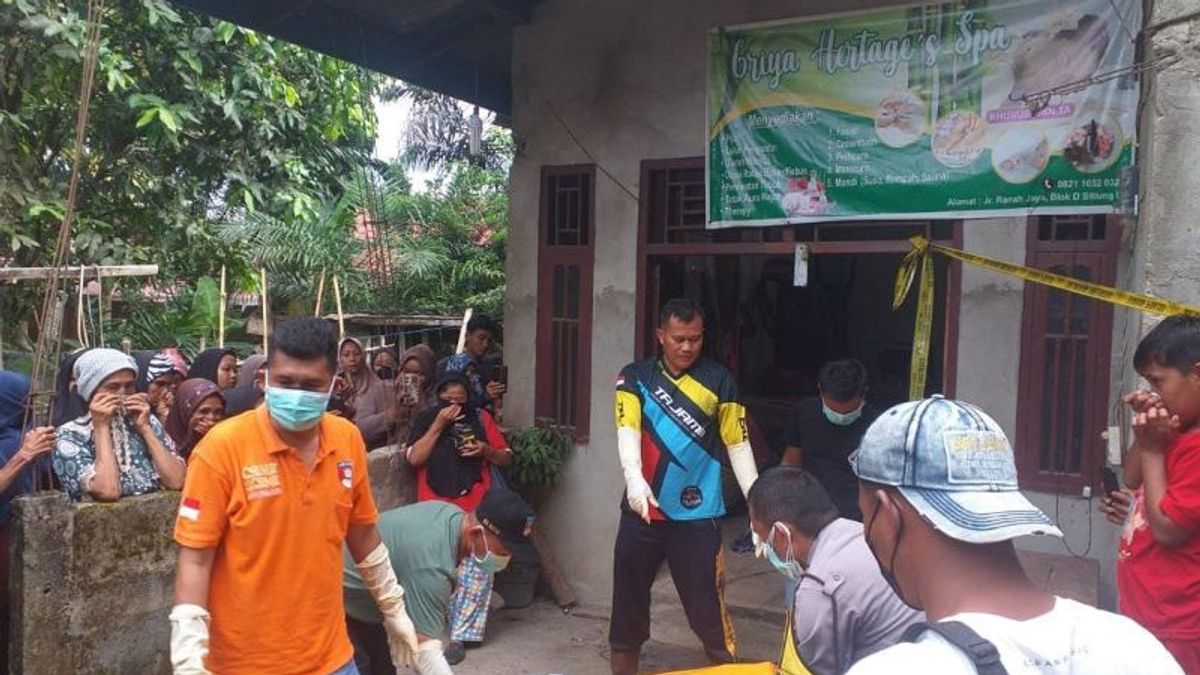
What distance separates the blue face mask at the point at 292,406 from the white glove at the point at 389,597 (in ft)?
1.75

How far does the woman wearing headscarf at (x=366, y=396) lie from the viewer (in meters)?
6.01

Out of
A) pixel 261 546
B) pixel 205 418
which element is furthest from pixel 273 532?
pixel 205 418

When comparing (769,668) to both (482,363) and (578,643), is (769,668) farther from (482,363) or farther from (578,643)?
(482,363)

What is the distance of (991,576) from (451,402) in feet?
14.1

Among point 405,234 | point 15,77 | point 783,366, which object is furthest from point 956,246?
point 405,234

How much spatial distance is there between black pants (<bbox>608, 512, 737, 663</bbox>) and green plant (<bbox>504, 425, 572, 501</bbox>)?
142 cm

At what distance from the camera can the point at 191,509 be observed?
2.56m

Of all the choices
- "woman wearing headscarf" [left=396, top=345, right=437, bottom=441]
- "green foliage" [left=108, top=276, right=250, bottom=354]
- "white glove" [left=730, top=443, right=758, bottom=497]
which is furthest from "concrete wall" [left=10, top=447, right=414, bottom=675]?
"green foliage" [left=108, top=276, right=250, bottom=354]

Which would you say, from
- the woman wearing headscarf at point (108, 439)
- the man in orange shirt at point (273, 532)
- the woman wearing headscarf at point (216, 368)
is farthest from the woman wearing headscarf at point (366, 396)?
the man in orange shirt at point (273, 532)

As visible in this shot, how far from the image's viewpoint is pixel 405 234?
15234 millimetres

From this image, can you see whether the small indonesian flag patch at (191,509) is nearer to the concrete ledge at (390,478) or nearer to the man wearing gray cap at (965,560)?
the man wearing gray cap at (965,560)

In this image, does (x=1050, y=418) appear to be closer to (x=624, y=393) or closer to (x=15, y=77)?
(x=624, y=393)

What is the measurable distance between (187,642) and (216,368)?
3078 millimetres

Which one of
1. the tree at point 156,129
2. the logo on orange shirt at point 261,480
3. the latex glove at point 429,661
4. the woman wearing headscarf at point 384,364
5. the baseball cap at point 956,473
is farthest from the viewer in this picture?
the woman wearing headscarf at point 384,364
